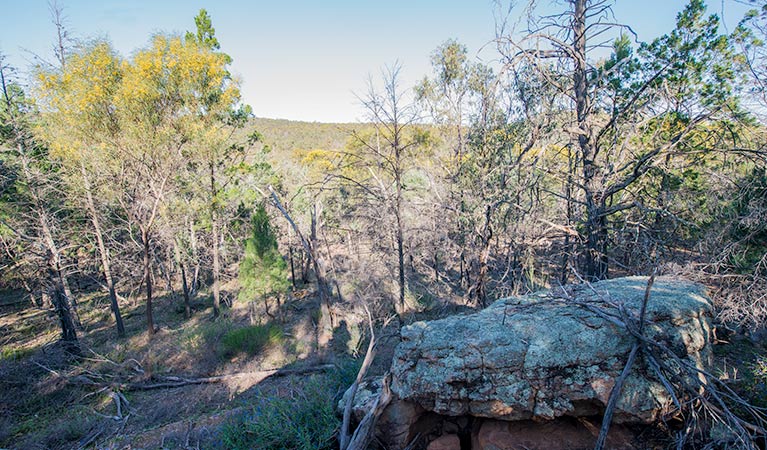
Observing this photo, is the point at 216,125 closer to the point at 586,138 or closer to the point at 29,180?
the point at 29,180

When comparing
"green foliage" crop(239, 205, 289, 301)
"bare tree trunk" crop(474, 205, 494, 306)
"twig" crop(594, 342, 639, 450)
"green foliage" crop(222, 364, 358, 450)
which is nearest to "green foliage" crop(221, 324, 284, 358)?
"green foliage" crop(239, 205, 289, 301)

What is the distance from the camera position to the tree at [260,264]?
46.4 ft

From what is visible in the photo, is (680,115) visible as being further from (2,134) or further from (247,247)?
(2,134)

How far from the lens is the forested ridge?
4.45 metres

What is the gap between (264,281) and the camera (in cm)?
1420

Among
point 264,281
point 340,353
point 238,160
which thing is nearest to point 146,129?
point 238,160

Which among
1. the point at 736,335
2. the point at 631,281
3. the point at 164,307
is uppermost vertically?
the point at 631,281

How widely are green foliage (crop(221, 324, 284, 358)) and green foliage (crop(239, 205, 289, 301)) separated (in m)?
2.16

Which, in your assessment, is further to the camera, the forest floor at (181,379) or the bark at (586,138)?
the forest floor at (181,379)

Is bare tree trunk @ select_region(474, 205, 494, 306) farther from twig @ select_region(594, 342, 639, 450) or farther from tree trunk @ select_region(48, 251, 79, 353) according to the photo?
tree trunk @ select_region(48, 251, 79, 353)

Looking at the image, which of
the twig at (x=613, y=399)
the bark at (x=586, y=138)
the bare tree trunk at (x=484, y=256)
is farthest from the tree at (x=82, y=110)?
the twig at (x=613, y=399)

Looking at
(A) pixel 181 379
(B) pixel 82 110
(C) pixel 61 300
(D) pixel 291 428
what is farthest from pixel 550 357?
(C) pixel 61 300

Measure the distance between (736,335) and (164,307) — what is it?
22.7m

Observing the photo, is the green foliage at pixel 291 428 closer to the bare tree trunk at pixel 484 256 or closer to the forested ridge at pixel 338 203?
the forested ridge at pixel 338 203
